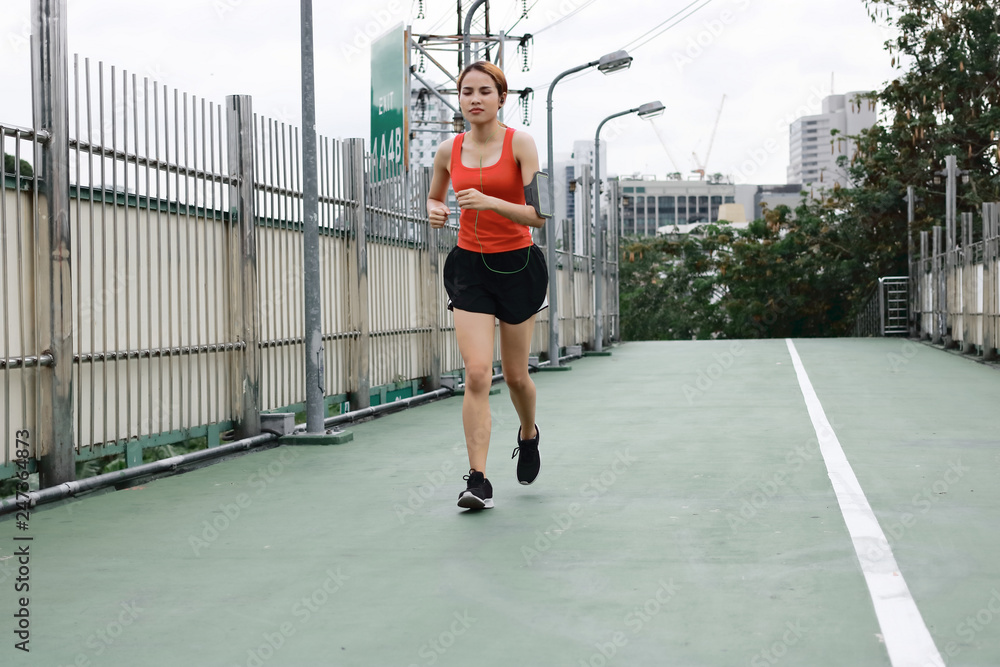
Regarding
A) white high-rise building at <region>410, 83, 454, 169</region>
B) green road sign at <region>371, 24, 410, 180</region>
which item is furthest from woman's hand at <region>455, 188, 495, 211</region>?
green road sign at <region>371, 24, 410, 180</region>

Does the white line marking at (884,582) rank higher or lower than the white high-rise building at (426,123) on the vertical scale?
lower

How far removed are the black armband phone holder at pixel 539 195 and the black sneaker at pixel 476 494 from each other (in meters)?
1.33

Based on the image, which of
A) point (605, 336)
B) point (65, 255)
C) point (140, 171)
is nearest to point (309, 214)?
point (140, 171)

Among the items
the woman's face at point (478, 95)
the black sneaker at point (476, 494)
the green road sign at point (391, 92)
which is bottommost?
the black sneaker at point (476, 494)

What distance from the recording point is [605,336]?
32500 millimetres

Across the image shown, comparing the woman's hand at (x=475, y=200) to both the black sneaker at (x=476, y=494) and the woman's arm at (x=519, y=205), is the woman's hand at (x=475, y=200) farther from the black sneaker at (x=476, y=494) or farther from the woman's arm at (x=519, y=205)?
the black sneaker at (x=476, y=494)

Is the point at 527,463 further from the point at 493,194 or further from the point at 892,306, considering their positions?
the point at 892,306

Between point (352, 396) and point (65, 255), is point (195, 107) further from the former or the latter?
point (352, 396)

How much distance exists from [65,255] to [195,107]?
6.54 feet

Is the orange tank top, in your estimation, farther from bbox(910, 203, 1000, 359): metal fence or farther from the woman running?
bbox(910, 203, 1000, 359): metal fence

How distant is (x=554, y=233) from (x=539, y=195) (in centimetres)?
1613

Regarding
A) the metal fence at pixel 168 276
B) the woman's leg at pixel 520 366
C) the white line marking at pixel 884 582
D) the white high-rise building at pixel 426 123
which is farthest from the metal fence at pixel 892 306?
the woman's leg at pixel 520 366

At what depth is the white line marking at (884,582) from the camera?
3.51m

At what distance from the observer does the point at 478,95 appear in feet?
19.9
